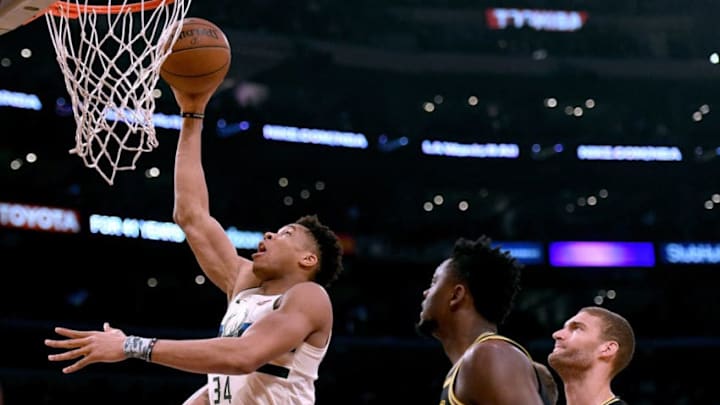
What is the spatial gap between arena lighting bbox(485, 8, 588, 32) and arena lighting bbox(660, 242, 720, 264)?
14.8 feet

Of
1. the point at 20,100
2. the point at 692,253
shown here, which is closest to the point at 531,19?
the point at 692,253

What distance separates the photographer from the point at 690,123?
19.3m

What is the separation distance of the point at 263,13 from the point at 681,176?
312 inches

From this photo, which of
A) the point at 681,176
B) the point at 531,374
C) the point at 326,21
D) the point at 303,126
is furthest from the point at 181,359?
the point at 681,176

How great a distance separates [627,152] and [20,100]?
10.2m

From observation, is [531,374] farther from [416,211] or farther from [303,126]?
[416,211]

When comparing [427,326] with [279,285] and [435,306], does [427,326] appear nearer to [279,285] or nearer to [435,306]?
[435,306]

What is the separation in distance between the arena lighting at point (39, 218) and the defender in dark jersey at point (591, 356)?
38.5 ft

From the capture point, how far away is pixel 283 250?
376 cm

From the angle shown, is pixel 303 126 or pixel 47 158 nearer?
pixel 47 158

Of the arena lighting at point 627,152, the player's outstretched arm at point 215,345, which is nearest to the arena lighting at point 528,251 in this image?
the arena lighting at point 627,152

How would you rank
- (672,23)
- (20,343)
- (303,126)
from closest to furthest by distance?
(20,343), (303,126), (672,23)

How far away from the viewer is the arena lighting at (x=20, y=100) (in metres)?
14.5

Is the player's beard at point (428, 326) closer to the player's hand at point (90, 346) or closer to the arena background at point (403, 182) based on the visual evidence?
the player's hand at point (90, 346)
